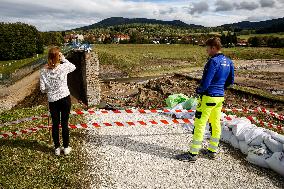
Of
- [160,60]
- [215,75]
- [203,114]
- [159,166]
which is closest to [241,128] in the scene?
[203,114]

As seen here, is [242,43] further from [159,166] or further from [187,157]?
[159,166]

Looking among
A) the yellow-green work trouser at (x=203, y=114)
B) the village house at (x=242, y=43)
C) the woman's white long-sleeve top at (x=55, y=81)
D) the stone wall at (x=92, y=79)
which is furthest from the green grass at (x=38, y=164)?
the village house at (x=242, y=43)

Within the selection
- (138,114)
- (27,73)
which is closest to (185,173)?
(138,114)

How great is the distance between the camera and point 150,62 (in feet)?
142

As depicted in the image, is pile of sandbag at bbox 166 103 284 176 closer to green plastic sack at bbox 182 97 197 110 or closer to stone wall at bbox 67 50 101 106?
green plastic sack at bbox 182 97 197 110

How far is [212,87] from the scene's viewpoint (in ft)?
20.6

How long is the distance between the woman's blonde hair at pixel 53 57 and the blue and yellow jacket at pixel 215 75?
2.70 m

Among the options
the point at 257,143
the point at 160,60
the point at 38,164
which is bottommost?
the point at 160,60

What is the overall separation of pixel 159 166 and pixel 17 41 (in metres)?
40.0

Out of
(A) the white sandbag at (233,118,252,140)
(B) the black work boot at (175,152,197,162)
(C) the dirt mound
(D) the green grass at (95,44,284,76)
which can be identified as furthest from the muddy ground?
(D) the green grass at (95,44,284,76)

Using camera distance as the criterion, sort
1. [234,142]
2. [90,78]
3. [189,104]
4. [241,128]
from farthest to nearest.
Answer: [90,78], [189,104], [241,128], [234,142]

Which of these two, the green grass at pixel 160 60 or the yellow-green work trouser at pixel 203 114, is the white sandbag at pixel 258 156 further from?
the green grass at pixel 160 60

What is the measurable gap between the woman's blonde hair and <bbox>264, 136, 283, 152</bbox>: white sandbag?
4506mm

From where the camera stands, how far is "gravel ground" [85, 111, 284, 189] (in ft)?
19.6
